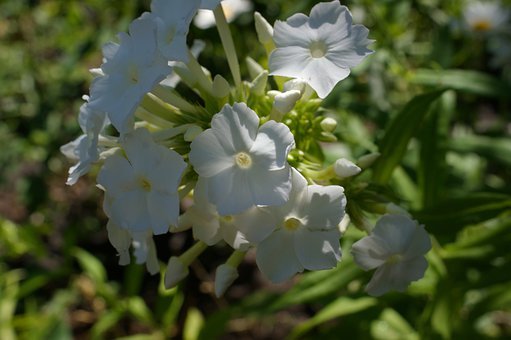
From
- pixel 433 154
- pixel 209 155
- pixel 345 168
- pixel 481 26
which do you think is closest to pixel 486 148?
pixel 433 154

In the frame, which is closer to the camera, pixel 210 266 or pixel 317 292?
pixel 317 292

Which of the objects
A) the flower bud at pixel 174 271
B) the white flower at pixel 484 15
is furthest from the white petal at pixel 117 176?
the white flower at pixel 484 15

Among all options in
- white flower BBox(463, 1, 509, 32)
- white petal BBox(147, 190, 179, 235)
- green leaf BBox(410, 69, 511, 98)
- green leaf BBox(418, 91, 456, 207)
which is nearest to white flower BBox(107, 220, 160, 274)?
white petal BBox(147, 190, 179, 235)

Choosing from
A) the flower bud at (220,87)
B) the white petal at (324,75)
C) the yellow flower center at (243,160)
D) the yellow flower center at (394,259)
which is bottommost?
the yellow flower center at (394,259)

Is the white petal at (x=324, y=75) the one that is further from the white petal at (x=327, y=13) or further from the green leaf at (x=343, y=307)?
the green leaf at (x=343, y=307)

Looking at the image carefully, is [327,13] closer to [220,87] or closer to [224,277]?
[220,87]

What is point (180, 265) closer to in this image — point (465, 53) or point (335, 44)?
point (335, 44)

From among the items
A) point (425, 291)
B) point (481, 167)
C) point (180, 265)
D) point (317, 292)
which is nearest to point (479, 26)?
point (481, 167)
